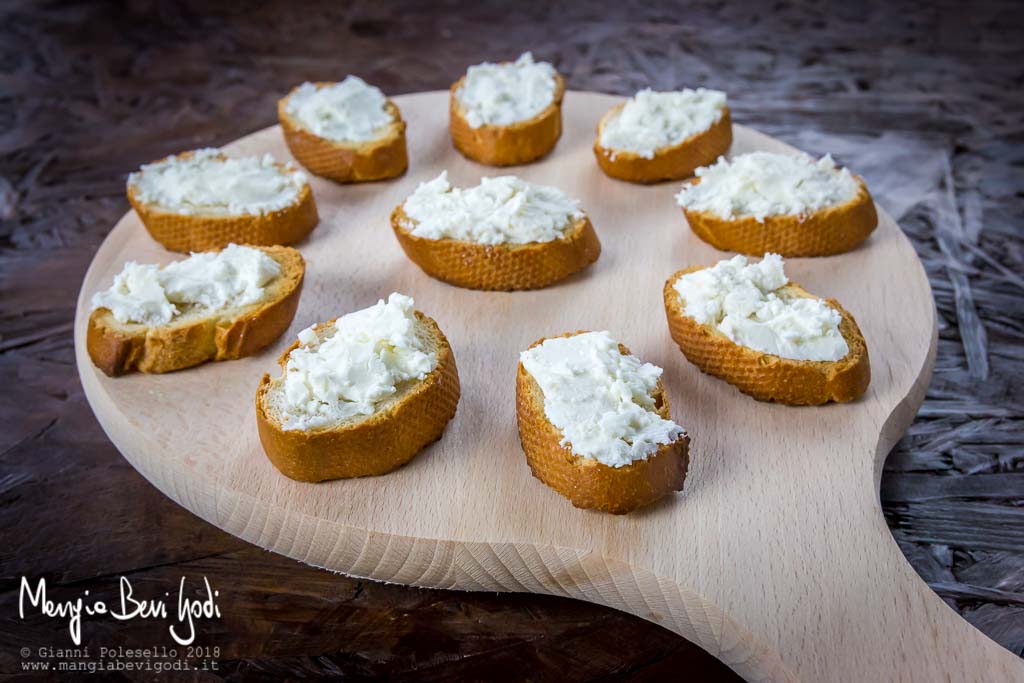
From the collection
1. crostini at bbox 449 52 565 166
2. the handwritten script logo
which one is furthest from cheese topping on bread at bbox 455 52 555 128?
the handwritten script logo

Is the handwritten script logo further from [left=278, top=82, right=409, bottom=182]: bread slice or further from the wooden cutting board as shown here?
[left=278, top=82, right=409, bottom=182]: bread slice

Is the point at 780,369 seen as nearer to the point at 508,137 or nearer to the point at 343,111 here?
the point at 508,137

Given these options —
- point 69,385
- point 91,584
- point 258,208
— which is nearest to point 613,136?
point 258,208

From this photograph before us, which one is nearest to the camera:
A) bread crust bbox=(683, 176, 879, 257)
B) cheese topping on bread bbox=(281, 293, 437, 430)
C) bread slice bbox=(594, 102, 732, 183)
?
cheese topping on bread bbox=(281, 293, 437, 430)

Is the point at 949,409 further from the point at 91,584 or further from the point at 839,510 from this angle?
the point at 91,584

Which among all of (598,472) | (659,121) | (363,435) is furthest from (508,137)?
(598,472)

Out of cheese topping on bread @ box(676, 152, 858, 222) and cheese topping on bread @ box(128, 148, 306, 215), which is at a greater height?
cheese topping on bread @ box(676, 152, 858, 222)
